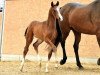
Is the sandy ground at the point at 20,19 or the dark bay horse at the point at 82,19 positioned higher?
the dark bay horse at the point at 82,19

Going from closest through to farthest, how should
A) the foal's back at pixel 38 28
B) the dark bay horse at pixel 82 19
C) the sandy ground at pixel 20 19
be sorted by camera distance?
the foal's back at pixel 38 28 → the dark bay horse at pixel 82 19 → the sandy ground at pixel 20 19

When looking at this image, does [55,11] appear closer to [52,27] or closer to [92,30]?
[52,27]

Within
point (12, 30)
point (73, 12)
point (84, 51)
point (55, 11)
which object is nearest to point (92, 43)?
point (84, 51)

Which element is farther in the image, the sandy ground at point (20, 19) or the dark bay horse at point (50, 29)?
the sandy ground at point (20, 19)

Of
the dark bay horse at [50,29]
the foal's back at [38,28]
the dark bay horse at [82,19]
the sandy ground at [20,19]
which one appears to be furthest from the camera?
the sandy ground at [20,19]

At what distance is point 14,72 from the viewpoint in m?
8.66

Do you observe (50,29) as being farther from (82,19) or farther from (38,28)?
(82,19)

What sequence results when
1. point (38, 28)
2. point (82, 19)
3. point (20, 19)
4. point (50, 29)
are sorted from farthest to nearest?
1. point (20, 19)
2. point (82, 19)
3. point (38, 28)
4. point (50, 29)

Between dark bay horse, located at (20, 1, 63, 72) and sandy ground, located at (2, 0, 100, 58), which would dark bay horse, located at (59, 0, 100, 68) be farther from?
sandy ground, located at (2, 0, 100, 58)

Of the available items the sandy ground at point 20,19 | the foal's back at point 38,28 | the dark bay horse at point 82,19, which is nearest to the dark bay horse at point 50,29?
the foal's back at point 38,28

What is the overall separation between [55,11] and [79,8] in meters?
1.71

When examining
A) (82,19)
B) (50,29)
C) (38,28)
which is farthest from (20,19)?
(50,29)

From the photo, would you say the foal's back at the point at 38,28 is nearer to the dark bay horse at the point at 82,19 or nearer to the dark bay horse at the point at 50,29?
the dark bay horse at the point at 50,29

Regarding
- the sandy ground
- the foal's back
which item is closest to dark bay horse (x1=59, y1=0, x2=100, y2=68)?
the foal's back
